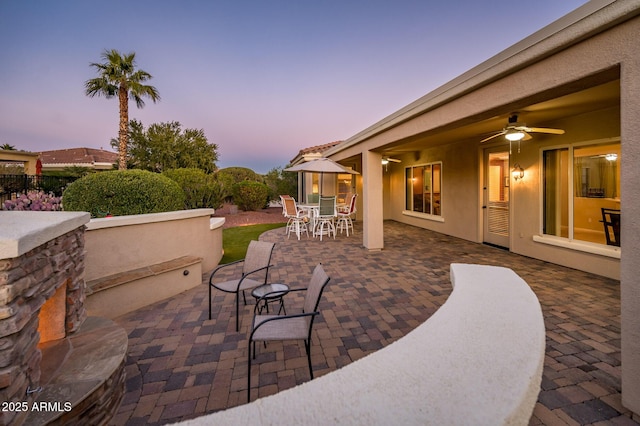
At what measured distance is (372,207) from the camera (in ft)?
24.9

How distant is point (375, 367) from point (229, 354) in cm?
232

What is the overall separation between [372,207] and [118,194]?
5639mm

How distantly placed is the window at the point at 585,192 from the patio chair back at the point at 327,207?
546 centimetres

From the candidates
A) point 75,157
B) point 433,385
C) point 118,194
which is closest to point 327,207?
point 118,194

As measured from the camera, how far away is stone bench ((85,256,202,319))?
3701 mm

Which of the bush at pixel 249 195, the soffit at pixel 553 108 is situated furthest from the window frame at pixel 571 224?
the bush at pixel 249 195

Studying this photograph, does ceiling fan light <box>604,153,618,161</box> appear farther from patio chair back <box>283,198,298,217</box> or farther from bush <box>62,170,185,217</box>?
bush <box>62,170,185,217</box>

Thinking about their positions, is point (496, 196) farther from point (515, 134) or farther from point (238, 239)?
point (238, 239)

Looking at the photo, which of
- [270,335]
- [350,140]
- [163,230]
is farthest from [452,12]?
[270,335]

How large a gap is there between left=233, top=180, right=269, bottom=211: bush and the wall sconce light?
1300 centimetres

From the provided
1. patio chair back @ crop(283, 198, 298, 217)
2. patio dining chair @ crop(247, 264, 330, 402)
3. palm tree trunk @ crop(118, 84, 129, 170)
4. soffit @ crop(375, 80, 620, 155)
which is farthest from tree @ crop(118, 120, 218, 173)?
patio dining chair @ crop(247, 264, 330, 402)

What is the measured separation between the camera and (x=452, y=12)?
9.89m

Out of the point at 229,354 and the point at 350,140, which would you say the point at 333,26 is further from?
the point at 229,354

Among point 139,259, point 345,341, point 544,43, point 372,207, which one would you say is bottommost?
point 345,341
